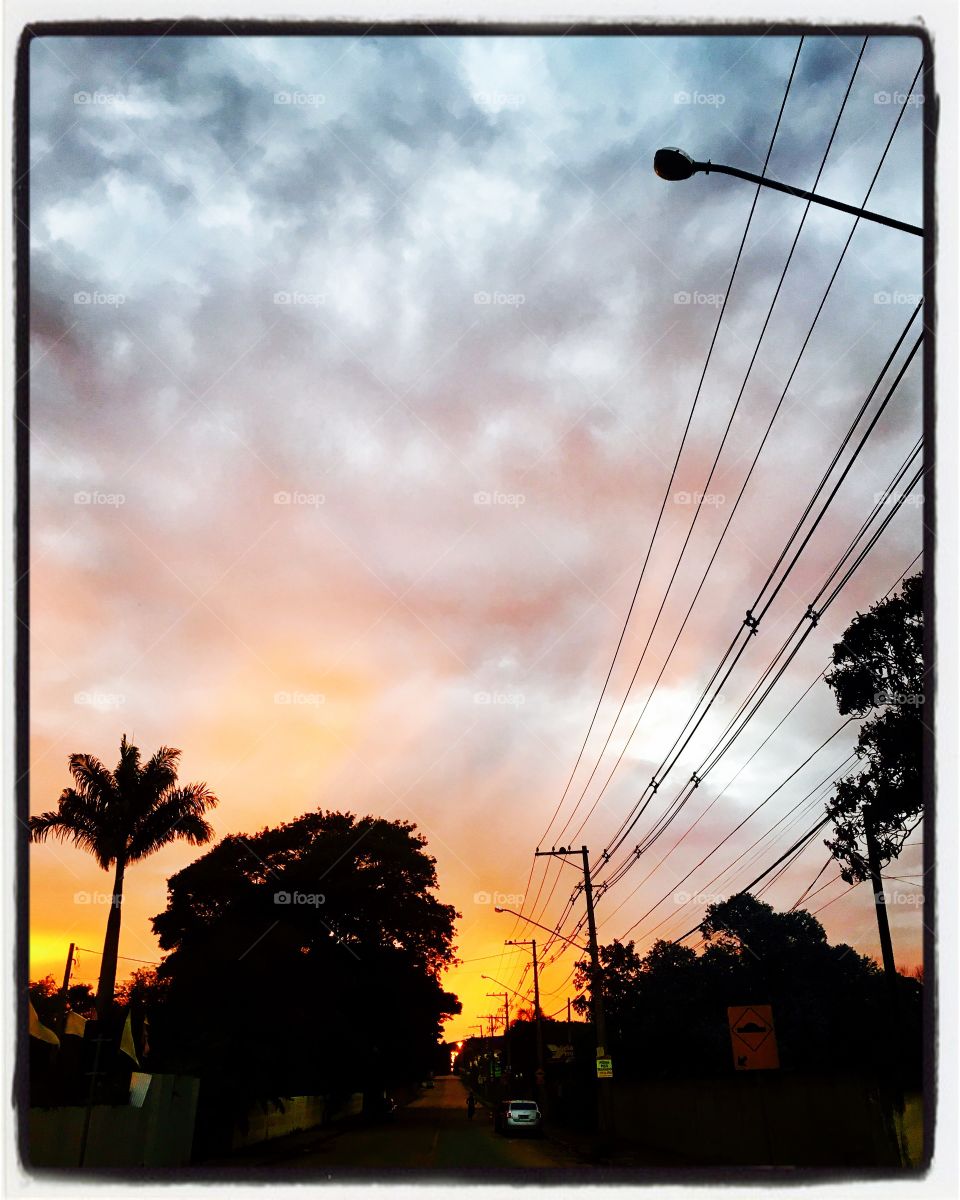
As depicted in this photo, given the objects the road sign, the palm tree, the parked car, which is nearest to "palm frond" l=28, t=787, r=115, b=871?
the palm tree

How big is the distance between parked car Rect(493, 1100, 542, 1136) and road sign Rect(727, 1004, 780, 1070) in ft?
77.1

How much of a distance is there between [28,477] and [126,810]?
24835 mm

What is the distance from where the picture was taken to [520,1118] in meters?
33.6

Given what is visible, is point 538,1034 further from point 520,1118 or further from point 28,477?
point 28,477

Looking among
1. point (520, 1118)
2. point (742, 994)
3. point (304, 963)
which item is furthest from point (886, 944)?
point (742, 994)

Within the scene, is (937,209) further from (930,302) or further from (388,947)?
(388,947)

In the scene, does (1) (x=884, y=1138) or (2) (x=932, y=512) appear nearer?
(2) (x=932, y=512)

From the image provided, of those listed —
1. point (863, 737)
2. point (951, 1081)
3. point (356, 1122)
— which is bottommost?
point (356, 1122)

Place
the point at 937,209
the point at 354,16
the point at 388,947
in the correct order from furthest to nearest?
the point at 388,947, the point at 354,16, the point at 937,209

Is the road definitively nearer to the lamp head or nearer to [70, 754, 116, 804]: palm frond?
[70, 754, 116, 804]: palm frond

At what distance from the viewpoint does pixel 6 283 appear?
648 centimetres

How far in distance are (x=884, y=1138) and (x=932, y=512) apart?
647 inches

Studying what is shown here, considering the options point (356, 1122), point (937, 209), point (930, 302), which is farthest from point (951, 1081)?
point (356, 1122)

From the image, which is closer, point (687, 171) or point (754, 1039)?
point (687, 171)
